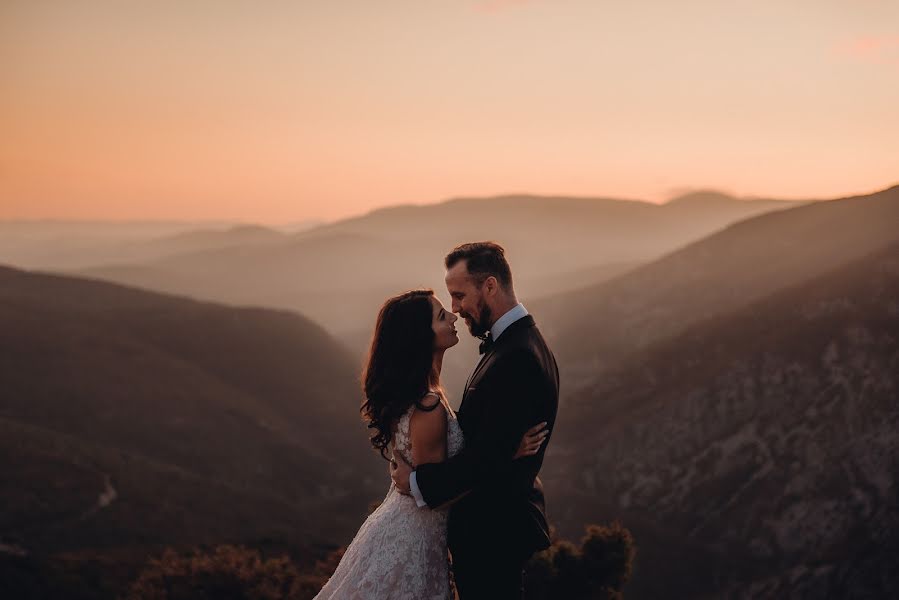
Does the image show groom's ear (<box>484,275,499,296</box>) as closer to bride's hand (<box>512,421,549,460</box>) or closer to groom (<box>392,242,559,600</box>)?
groom (<box>392,242,559,600</box>)

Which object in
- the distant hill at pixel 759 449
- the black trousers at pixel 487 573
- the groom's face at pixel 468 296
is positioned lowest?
the distant hill at pixel 759 449

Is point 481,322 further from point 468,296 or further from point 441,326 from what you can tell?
point 441,326

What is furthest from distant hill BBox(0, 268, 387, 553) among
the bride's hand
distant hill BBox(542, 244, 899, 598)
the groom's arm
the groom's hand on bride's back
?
the bride's hand

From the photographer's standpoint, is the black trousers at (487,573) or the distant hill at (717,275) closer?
the black trousers at (487,573)

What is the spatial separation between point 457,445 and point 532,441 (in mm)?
659

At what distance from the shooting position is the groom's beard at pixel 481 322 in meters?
6.74

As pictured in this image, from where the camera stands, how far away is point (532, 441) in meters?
6.21

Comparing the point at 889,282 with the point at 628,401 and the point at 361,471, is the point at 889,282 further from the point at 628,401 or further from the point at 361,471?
the point at 361,471

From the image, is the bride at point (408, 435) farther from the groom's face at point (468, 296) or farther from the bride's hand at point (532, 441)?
the groom's face at point (468, 296)

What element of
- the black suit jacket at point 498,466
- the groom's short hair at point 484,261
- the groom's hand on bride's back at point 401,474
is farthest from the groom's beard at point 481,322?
the groom's hand on bride's back at point 401,474

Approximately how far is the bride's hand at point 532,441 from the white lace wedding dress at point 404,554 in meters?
0.56

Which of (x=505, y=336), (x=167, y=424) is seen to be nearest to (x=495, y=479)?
(x=505, y=336)

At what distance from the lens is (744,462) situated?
158 feet

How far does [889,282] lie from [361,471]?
145ft
